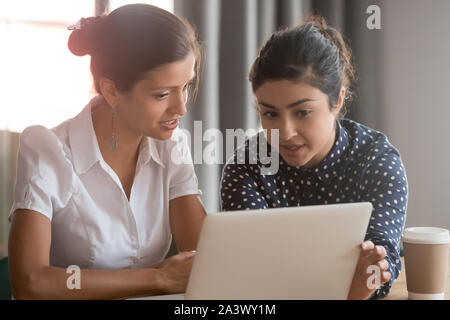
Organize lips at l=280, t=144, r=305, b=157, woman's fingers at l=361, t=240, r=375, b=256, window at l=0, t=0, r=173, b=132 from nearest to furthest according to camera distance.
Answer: woman's fingers at l=361, t=240, r=375, b=256 < lips at l=280, t=144, r=305, b=157 < window at l=0, t=0, r=173, b=132

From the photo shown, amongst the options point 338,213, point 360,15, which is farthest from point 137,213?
point 360,15

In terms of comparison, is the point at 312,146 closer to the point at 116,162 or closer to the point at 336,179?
the point at 336,179

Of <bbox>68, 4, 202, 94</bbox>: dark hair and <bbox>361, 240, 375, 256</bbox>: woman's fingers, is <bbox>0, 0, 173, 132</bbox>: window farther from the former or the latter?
<bbox>361, 240, 375, 256</bbox>: woman's fingers

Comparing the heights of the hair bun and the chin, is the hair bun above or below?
above

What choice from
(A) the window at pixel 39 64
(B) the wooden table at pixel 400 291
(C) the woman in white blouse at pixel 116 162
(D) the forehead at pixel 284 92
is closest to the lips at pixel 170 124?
(C) the woman in white blouse at pixel 116 162

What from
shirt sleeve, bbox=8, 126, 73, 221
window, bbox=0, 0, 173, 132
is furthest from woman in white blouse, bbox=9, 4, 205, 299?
window, bbox=0, 0, 173, 132

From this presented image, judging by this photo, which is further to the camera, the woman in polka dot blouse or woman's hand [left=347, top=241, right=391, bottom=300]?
the woman in polka dot blouse

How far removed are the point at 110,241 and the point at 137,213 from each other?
0.35 ft

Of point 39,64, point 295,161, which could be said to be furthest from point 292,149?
point 39,64

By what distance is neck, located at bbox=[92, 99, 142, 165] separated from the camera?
1372 mm

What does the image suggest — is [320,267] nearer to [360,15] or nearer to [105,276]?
[105,276]

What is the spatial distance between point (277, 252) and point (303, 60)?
657mm

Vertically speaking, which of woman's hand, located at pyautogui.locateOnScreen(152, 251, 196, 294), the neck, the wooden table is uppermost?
the neck

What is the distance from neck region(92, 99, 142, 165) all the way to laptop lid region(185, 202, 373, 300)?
24.0 inches
